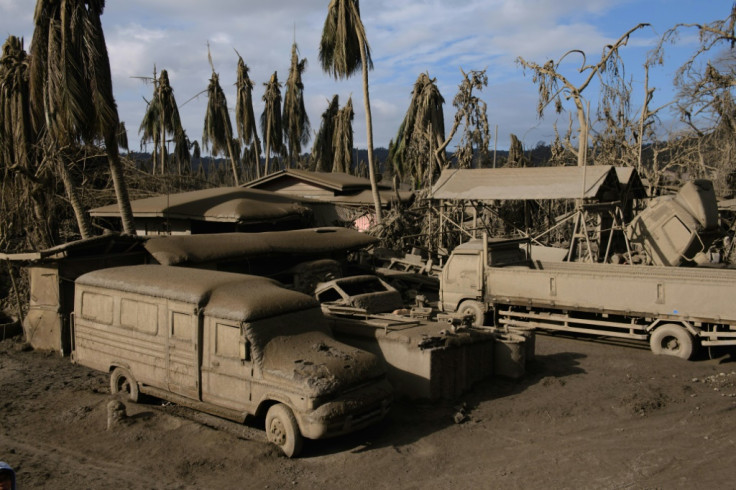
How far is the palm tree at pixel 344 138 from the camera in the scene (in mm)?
43938

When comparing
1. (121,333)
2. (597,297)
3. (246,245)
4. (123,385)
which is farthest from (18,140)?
(597,297)

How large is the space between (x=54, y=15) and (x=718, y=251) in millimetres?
24169

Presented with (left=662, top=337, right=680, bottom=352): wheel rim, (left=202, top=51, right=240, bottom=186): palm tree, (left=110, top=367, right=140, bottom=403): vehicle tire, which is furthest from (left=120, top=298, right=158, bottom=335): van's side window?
(left=202, top=51, right=240, bottom=186): palm tree

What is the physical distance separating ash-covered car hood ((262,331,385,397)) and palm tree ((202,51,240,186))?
2674cm

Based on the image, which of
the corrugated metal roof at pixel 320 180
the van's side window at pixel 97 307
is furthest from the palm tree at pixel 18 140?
the corrugated metal roof at pixel 320 180

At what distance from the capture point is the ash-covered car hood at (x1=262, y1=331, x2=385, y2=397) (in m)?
7.62

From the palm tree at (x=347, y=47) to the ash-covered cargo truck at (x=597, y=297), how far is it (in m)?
9.30

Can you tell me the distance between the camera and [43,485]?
280 inches

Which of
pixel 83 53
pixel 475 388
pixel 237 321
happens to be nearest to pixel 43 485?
pixel 237 321

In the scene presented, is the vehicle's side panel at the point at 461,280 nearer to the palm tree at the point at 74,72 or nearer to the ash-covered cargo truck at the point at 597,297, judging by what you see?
the ash-covered cargo truck at the point at 597,297

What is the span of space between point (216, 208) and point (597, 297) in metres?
11.8

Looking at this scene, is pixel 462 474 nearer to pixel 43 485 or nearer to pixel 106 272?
pixel 43 485

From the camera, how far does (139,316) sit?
31.4 ft

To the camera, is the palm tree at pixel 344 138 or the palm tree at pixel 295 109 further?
the palm tree at pixel 344 138
